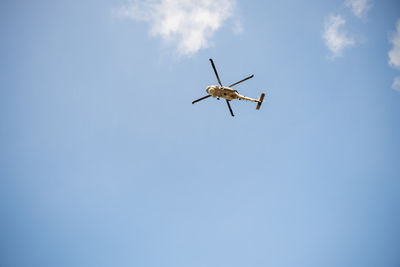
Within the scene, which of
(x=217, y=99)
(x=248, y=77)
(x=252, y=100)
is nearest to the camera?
(x=248, y=77)

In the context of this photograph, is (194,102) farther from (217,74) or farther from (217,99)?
(217,74)

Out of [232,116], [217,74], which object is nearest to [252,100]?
[232,116]

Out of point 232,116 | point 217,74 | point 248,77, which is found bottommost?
point 232,116

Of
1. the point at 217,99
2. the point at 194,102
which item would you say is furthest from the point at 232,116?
the point at 194,102

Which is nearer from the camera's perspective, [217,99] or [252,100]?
[217,99]

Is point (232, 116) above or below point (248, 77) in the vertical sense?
below

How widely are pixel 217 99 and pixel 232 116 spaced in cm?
211

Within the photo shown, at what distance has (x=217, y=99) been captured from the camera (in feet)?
58.0

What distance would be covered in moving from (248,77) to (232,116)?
3.72 metres

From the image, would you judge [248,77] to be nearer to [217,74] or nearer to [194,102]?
[217,74]

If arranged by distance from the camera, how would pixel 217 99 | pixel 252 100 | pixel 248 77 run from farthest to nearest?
pixel 252 100
pixel 217 99
pixel 248 77

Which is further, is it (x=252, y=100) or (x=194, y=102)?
(x=252, y=100)

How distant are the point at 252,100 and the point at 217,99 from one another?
167 inches

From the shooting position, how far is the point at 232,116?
18.5 m
